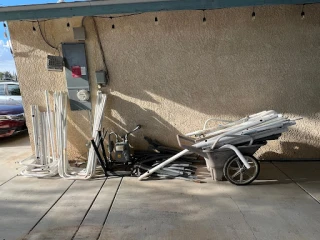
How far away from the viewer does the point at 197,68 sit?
371cm

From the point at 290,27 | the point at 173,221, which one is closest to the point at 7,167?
the point at 173,221

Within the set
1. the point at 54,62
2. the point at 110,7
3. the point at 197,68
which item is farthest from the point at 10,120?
the point at 197,68

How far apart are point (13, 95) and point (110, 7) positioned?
6119 mm

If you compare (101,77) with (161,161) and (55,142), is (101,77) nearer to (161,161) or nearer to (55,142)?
(55,142)

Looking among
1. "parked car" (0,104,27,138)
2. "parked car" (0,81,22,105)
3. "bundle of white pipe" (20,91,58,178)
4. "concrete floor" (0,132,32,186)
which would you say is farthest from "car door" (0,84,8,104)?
"bundle of white pipe" (20,91,58,178)

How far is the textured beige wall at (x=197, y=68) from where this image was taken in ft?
11.7

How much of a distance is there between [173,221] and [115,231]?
0.61 m

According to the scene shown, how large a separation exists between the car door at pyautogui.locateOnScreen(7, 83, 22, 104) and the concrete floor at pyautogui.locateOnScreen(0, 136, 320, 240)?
14.7 feet

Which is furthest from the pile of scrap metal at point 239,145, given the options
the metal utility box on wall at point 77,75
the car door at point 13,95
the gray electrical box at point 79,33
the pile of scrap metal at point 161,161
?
the car door at point 13,95

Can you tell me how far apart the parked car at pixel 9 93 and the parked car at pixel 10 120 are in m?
0.95

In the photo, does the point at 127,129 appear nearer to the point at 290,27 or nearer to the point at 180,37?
the point at 180,37

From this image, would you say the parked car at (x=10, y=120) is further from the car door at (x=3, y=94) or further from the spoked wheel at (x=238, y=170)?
the spoked wheel at (x=238, y=170)

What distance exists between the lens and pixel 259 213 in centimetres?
246

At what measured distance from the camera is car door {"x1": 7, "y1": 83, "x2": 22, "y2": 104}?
23.0 feet
